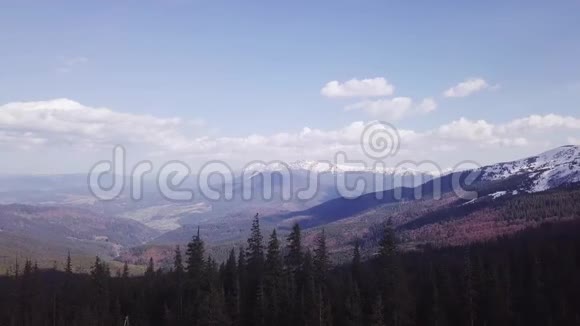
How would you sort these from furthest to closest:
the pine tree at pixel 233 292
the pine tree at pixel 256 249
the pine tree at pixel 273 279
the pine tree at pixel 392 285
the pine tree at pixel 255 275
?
1. the pine tree at pixel 256 249
2. the pine tree at pixel 255 275
3. the pine tree at pixel 273 279
4. the pine tree at pixel 233 292
5. the pine tree at pixel 392 285

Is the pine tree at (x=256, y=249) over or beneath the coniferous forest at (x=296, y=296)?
over

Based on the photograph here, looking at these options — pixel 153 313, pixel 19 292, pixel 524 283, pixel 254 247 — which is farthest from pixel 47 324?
pixel 524 283

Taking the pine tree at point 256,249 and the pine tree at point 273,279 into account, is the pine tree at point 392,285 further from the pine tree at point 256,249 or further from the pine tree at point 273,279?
the pine tree at point 256,249

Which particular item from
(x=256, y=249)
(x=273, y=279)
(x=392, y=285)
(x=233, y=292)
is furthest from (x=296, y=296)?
(x=392, y=285)

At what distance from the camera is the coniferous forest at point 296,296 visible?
7300 cm

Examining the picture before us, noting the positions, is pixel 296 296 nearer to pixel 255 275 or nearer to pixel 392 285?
pixel 255 275

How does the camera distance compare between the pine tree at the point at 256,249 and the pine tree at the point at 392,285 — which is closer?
the pine tree at the point at 392,285

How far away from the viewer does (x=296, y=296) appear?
259 feet

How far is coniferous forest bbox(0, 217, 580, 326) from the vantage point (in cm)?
7300

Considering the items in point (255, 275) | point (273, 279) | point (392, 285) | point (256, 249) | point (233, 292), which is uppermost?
point (256, 249)

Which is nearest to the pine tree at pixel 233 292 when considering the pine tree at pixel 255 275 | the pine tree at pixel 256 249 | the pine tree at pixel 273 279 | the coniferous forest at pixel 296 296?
the coniferous forest at pixel 296 296

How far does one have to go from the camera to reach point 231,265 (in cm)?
9062

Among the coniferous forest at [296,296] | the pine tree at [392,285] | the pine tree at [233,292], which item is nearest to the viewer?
the pine tree at [392,285]

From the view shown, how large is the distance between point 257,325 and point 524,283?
7408 centimetres
